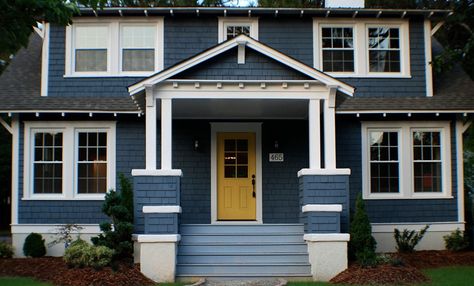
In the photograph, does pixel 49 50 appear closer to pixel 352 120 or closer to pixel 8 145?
pixel 352 120

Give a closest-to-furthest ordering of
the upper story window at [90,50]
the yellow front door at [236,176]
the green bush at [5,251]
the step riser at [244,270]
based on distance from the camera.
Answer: the step riser at [244,270] < the green bush at [5,251] < the yellow front door at [236,176] < the upper story window at [90,50]

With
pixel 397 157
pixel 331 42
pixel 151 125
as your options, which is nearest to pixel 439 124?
pixel 397 157

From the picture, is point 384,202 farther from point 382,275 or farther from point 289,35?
point 289,35

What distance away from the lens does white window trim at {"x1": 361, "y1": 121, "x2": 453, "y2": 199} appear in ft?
49.1

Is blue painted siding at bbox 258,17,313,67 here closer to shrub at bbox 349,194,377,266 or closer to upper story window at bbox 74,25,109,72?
upper story window at bbox 74,25,109,72

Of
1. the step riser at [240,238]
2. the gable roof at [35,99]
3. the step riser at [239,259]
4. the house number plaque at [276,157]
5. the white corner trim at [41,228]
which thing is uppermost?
the gable roof at [35,99]

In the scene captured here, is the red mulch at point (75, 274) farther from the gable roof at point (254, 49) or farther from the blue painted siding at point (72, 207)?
the gable roof at point (254, 49)

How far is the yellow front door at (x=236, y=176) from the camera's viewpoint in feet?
49.5

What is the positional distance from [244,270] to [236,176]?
3645 millimetres

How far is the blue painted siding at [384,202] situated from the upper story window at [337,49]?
4.99ft

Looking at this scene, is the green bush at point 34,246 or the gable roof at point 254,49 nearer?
the gable roof at point 254,49

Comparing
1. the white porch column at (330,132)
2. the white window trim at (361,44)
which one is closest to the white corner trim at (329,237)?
the white porch column at (330,132)

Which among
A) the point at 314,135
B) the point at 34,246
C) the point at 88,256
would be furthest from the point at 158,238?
the point at 34,246

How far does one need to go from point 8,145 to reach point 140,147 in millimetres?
12179
